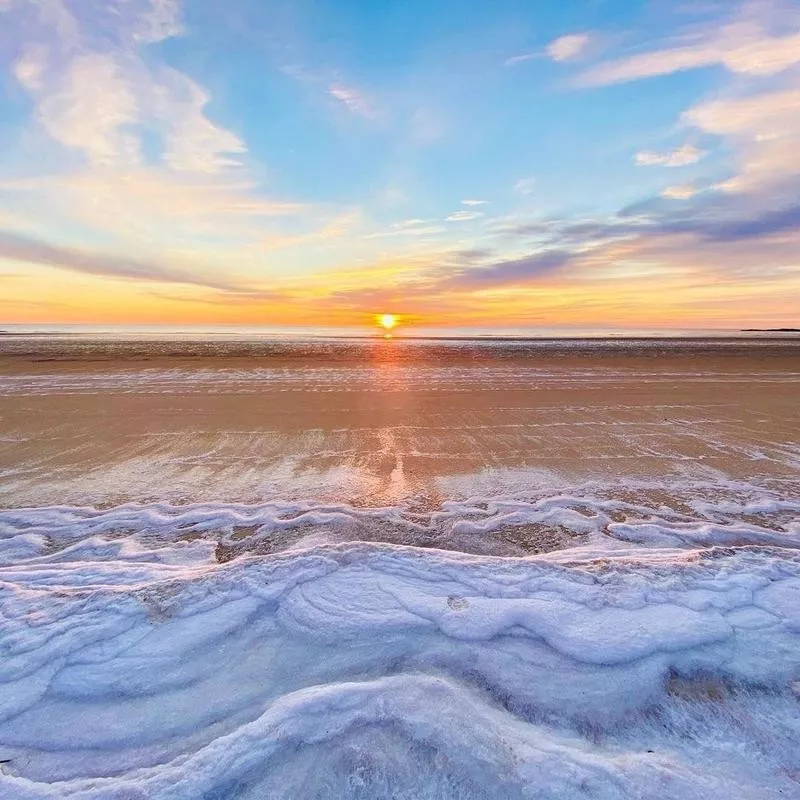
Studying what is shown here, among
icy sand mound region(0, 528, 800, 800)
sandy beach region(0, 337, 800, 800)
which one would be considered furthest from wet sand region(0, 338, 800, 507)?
icy sand mound region(0, 528, 800, 800)

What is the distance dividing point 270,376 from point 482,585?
40.9ft

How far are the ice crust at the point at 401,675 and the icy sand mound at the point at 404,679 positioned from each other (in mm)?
10

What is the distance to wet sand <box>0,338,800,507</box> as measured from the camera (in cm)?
550

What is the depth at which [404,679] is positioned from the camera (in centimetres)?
226

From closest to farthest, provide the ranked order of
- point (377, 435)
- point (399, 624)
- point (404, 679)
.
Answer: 1. point (404, 679)
2. point (399, 624)
3. point (377, 435)

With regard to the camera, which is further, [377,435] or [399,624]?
[377,435]

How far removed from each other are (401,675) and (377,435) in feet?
17.7

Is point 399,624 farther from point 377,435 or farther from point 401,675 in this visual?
point 377,435

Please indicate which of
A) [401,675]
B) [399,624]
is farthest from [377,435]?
[401,675]

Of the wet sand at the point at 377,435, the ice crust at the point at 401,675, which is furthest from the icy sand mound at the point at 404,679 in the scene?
the wet sand at the point at 377,435

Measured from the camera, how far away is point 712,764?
1907 millimetres

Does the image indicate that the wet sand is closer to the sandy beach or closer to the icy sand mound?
the sandy beach

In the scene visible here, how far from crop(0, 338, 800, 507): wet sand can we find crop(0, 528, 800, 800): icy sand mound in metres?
2.08

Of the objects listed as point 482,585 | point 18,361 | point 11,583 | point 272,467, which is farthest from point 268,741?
point 18,361
